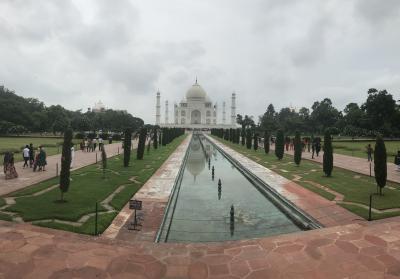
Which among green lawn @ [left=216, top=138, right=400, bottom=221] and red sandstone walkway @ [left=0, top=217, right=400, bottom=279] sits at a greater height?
green lawn @ [left=216, top=138, right=400, bottom=221]

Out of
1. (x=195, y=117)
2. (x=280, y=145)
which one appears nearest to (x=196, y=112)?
(x=195, y=117)

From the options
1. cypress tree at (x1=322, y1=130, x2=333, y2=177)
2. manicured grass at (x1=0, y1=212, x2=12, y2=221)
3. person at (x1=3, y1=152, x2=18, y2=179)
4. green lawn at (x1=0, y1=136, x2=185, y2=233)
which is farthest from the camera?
cypress tree at (x1=322, y1=130, x2=333, y2=177)

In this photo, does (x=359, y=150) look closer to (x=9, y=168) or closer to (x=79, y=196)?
(x=79, y=196)

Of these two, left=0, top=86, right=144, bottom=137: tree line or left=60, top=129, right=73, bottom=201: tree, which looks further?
left=0, top=86, right=144, bottom=137: tree line

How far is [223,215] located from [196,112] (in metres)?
91.3

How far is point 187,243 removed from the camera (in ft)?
20.3

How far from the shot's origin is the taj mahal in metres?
96.2

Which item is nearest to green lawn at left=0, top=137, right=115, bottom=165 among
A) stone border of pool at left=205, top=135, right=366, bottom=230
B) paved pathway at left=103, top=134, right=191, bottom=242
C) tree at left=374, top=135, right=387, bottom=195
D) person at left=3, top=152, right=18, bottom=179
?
person at left=3, top=152, right=18, bottom=179

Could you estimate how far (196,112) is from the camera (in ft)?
325

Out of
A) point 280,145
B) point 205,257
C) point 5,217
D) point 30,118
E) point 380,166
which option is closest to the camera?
point 205,257

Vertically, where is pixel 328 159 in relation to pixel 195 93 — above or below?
below

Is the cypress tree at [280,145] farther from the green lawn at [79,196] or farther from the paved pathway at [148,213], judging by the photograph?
the paved pathway at [148,213]

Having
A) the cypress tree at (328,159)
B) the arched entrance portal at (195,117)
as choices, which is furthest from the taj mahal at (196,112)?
the cypress tree at (328,159)

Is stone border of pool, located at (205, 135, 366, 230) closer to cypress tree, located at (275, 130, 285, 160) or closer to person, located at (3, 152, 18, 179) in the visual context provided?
cypress tree, located at (275, 130, 285, 160)
